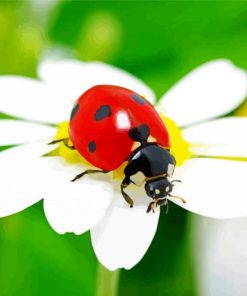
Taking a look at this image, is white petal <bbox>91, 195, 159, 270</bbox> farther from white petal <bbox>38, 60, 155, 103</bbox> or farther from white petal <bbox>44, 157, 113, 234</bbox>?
white petal <bbox>38, 60, 155, 103</bbox>

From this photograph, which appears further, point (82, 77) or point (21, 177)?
point (82, 77)

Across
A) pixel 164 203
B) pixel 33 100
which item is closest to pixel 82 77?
pixel 33 100

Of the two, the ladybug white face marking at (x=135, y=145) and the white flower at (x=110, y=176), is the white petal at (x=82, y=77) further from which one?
the ladybug white face marking at (x=135, y=145)

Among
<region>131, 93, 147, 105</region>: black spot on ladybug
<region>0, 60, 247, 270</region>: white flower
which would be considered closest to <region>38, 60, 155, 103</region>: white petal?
<region>0, 60, 247, 270</region>: white flower

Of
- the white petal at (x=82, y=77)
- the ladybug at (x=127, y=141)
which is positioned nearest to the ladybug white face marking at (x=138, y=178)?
the ladybug at (x=127, y=141)

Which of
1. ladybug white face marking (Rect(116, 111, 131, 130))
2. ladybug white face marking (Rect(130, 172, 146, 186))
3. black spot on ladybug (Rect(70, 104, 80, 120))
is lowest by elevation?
ladybug white face marking (Rect(130, 172, 146, 186))

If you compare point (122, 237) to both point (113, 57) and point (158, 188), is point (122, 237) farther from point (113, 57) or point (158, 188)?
point (113, 57)

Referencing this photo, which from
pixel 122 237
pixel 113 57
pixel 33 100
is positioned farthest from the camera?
pixel 113 57
